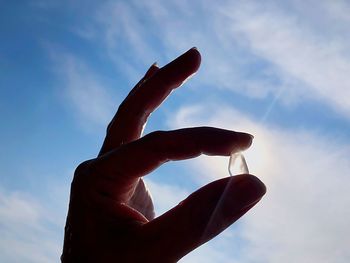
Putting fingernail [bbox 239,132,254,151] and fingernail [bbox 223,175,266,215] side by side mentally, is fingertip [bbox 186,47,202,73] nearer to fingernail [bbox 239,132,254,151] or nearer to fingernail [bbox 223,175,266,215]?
fingernail [bbox 239,132,254,151]

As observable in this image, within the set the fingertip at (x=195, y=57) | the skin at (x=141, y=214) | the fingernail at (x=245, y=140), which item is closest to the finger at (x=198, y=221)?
the skin at (x=141, y=214)

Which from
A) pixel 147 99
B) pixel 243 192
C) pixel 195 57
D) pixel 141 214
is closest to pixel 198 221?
pixel 243 192

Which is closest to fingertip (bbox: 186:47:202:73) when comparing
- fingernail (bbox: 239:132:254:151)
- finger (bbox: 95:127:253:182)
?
finger (bbox: 95:127:253:182)

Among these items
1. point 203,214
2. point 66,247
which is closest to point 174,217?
point 203,214

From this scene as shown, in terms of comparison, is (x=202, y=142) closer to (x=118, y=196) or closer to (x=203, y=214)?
(x=203, y=214)

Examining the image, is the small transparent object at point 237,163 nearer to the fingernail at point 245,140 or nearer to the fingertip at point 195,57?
the fingernail at point 245,140
